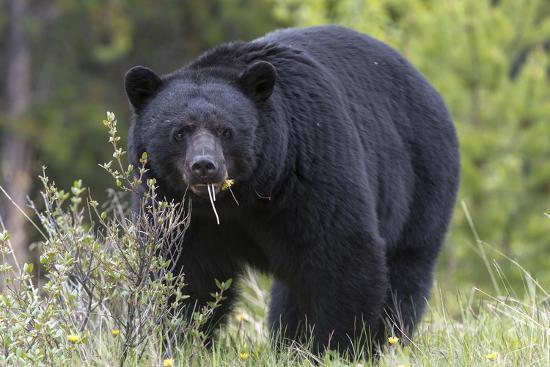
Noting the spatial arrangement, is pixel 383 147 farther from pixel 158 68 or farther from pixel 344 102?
pixel 158 68

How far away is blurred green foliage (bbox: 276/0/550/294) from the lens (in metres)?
12.9

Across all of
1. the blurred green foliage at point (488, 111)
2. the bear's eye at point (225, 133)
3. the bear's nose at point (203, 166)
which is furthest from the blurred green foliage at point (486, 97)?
the bear's nose at point (203, 166)

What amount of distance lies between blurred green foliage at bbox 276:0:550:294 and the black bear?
751cm

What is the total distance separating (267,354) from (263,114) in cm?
115

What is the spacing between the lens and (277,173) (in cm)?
499

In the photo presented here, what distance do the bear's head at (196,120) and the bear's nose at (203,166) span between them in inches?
2.1

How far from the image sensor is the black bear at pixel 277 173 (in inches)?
193

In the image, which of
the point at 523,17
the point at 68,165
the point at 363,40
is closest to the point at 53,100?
the point at 68,165

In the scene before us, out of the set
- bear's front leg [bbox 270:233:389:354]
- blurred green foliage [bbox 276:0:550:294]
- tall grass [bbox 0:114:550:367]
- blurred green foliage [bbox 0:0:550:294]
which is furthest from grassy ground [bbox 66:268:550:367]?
blurred green foliage [bbox 276:0:550:294]

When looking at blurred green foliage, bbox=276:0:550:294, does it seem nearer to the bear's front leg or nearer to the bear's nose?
the bear's front leg

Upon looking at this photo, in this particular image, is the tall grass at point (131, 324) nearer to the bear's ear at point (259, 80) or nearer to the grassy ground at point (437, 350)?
the grassy ground at point (437, 350)

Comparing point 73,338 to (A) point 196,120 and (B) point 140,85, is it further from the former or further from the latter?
(B) point 140,85

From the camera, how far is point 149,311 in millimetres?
4625

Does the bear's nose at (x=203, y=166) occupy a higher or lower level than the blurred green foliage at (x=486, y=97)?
higher
